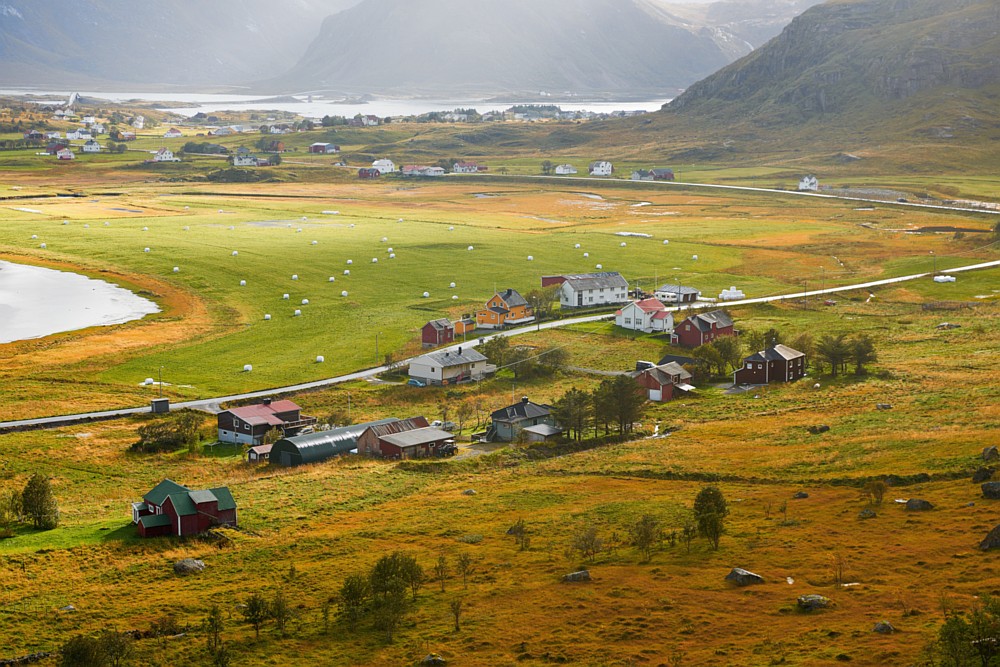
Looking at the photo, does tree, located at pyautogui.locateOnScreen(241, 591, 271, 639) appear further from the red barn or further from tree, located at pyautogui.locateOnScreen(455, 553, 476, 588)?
the red barn

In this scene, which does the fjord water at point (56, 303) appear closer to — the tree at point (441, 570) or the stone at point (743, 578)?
the tree at point (441, 570)

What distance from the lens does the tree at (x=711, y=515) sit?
37.1 m

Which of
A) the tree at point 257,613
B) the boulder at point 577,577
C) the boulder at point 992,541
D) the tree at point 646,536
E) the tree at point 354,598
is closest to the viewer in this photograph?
the tree at point 257,613

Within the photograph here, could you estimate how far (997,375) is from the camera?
62.8m

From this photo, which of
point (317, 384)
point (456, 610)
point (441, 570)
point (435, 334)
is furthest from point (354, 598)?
point (435, 334)

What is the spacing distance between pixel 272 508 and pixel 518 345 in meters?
35.0

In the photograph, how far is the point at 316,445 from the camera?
54.2 m

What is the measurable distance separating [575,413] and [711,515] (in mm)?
19928

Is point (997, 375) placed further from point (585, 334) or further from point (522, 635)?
point (522, 635)

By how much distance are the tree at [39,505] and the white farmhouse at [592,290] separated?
185 feet

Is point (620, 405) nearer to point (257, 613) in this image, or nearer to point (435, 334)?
point (435, 334)

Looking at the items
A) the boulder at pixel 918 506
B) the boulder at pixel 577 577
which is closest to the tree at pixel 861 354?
the boulder at pixel 918 506

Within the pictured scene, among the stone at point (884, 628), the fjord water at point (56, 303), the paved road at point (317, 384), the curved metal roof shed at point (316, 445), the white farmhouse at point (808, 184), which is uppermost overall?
the white farmhouse at point (808, 184)

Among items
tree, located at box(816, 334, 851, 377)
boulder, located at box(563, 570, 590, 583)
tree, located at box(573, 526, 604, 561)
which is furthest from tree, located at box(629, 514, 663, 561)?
tree, located at box(816, 334, 851, 377)
